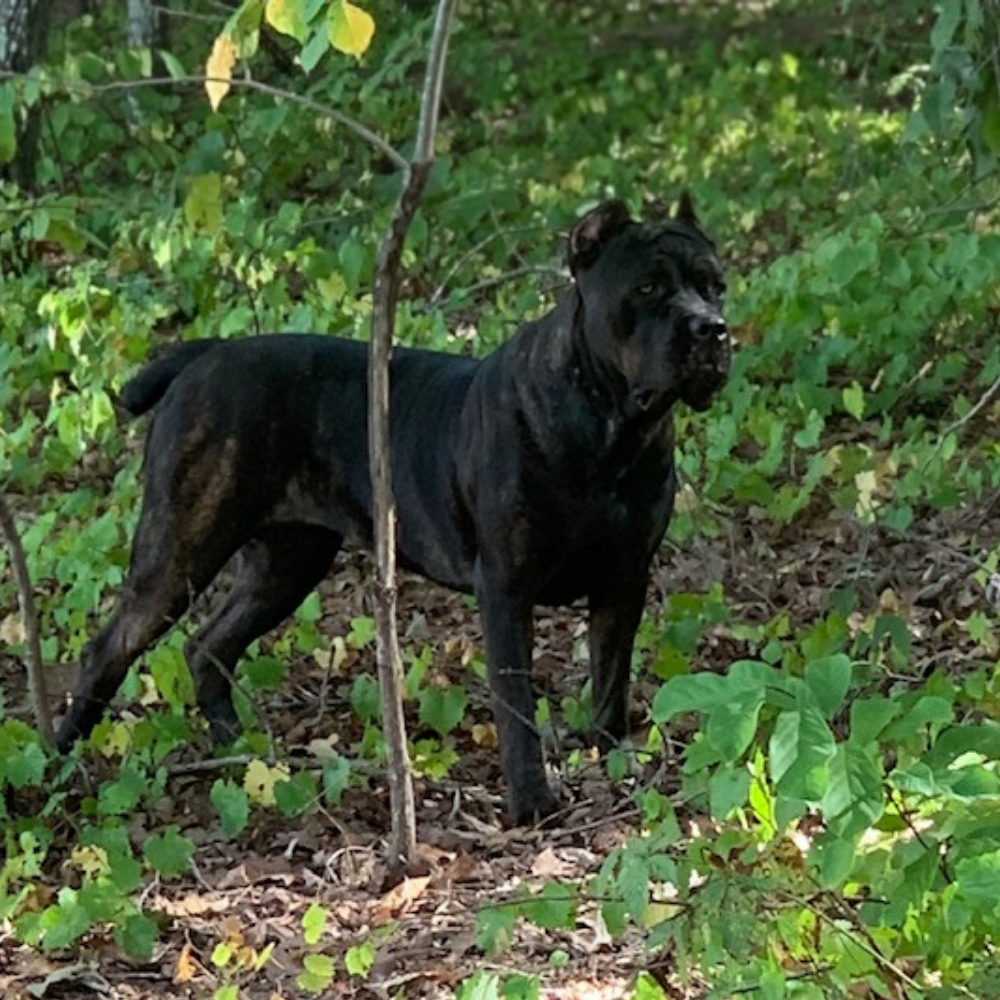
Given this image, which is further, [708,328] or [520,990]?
[708,328]

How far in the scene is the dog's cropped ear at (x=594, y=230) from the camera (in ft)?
16.8

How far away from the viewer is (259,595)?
6441mm

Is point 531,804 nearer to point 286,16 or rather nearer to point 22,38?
point 286,16

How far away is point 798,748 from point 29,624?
3.18 metres

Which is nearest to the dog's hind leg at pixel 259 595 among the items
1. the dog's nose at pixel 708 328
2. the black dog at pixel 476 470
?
the black dog at pixel 476 470

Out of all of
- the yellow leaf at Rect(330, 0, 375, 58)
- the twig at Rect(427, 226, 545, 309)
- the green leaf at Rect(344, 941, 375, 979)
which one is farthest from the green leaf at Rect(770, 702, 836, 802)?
the twig at Rect(427, 226, 545, 309)

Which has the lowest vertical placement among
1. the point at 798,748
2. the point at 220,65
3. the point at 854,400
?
the point at 854,400

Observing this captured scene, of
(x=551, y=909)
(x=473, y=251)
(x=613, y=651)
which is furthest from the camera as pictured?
(x=473, y=251)

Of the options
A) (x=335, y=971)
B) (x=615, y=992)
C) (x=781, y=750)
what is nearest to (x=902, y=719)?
(x=781, y=750)

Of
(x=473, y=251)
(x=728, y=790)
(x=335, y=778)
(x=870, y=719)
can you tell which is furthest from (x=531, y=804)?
(x=473, y=251)

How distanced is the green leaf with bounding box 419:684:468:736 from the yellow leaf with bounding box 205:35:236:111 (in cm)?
223

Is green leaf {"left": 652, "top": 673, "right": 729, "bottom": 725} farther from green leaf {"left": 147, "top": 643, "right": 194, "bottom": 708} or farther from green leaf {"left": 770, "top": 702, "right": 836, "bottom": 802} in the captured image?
green leaf {"left": 147, "top": 643, "right": 194, "bottom": 708}

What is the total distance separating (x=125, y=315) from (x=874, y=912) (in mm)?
6966

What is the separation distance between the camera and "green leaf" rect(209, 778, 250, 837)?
203 inches
